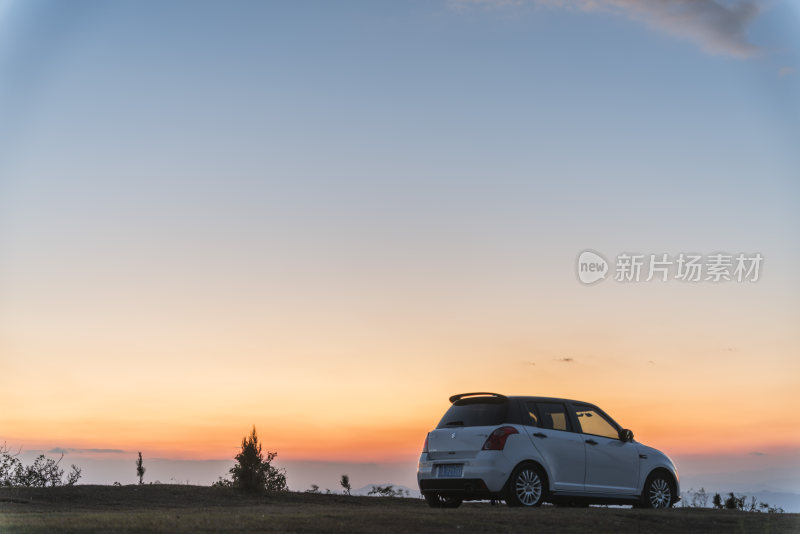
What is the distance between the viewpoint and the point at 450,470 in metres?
15.2

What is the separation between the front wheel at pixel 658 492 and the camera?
53.5ft

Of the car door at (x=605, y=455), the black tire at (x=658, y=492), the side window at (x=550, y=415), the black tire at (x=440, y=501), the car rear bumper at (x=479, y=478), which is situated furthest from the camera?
the black tire at (x=658, y=492)

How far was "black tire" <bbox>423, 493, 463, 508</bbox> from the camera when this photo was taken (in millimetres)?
15938

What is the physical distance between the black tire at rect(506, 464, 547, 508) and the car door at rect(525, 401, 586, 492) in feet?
0.67

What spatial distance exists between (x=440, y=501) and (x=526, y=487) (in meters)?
1.84

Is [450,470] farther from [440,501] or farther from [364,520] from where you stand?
[364,520]

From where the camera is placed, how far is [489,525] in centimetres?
1231

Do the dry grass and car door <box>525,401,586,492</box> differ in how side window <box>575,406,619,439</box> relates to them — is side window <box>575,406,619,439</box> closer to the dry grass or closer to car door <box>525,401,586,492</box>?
car door <box>525,401,586,492</box>

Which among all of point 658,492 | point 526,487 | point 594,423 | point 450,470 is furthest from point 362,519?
point 658,492

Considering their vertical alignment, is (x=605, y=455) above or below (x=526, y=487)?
above

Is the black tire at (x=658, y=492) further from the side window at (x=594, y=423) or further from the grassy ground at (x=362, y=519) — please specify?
the side window at (x=594, y=423)

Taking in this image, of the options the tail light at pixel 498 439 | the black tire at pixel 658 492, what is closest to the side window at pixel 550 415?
the tail light at pixel 498 439

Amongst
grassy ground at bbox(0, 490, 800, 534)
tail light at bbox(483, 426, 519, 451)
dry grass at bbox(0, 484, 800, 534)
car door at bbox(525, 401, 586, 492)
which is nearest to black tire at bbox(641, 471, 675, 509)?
grassy ground at bbox(0, 490, 800, 534)

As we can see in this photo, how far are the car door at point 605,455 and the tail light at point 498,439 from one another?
166 centimetres
